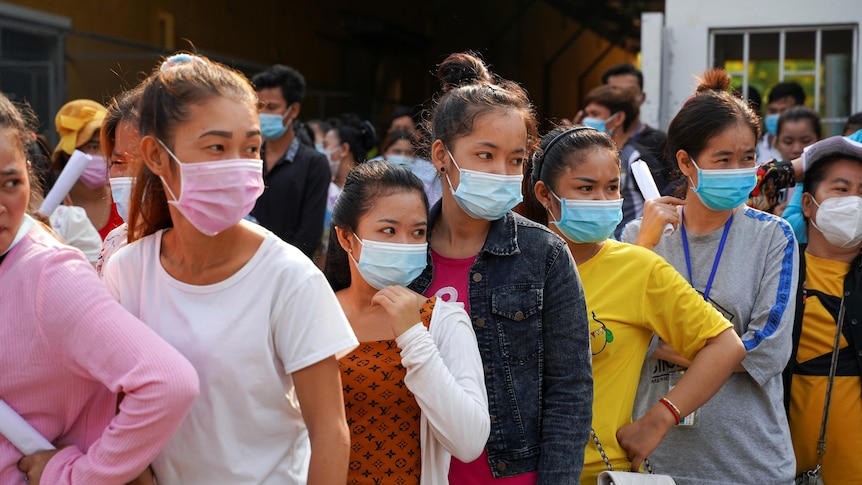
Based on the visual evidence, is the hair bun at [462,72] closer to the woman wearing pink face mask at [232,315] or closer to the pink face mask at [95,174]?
the woman wearing pink face mask at [232,315]

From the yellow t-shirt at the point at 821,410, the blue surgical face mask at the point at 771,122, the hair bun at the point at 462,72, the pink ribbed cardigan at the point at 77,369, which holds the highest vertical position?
the blue surgical face mask at the point at 771,122

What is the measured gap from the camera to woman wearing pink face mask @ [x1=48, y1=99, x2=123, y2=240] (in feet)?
17.6

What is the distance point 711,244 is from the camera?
11.7 ft

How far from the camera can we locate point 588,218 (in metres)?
3.23

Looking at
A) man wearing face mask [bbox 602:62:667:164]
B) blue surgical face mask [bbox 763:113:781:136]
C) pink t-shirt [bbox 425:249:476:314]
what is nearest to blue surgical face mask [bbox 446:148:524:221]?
pink t-shirt [bbox 425:249:476:314]

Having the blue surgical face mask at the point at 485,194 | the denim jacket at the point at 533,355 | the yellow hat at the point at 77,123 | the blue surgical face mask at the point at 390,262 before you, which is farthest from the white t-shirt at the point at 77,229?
the denim jacket at the point at 533,355

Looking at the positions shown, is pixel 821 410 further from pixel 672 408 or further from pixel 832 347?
pixel 672 408

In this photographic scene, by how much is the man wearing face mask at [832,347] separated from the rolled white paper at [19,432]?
2.75 metres

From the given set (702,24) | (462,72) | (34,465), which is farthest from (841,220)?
(702,24)

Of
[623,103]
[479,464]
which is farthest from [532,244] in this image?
[623,103]

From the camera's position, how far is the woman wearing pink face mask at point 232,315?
7.22ft

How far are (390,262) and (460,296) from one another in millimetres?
226

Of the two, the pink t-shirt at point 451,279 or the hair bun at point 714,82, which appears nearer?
the pink t-shirt at point 451,279

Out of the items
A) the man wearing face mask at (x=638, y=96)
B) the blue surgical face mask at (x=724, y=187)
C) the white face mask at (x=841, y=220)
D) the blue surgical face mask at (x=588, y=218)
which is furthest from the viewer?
the man wearing face mask at (x=638, y=96)
